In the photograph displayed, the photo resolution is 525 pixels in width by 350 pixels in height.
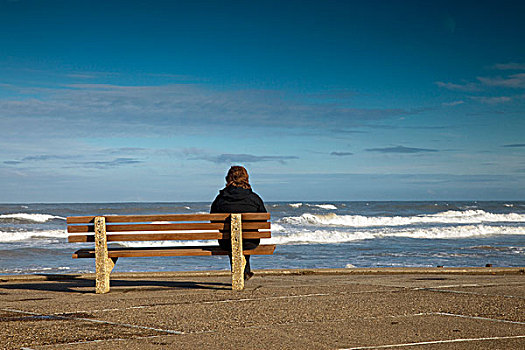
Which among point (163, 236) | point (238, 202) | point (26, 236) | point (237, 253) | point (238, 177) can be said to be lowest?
point (26, 236)

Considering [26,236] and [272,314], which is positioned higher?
[26,236]

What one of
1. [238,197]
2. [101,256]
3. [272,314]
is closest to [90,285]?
[101,256]

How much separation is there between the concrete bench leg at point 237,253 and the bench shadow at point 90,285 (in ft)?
1.11

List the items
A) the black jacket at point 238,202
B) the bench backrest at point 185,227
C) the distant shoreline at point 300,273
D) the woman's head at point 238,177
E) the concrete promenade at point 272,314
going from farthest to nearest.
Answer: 1. the distant shoreline at point 300,273
2. the woman's head at point 238,177
3. the black jacket at point 238,202
4. the bench backrest at point 185,227
5. the concrete promenade at point 272,314

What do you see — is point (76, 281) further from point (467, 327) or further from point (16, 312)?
point (467, 327)

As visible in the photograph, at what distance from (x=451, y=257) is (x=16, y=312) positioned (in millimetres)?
13145

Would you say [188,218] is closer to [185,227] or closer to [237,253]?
[185,227]

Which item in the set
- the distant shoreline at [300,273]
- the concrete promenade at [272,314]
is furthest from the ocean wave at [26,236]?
the concrete promenade at [272,314]

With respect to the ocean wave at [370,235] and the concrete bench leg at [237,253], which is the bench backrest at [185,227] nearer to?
the concrete bench leg at [237,253]

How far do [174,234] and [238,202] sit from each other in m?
0.95

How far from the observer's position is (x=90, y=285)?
8055 mm

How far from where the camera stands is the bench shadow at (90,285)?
24.7ft

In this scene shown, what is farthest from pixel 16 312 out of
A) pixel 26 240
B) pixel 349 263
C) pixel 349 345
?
pixel 26 240

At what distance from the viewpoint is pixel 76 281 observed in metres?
8.66
